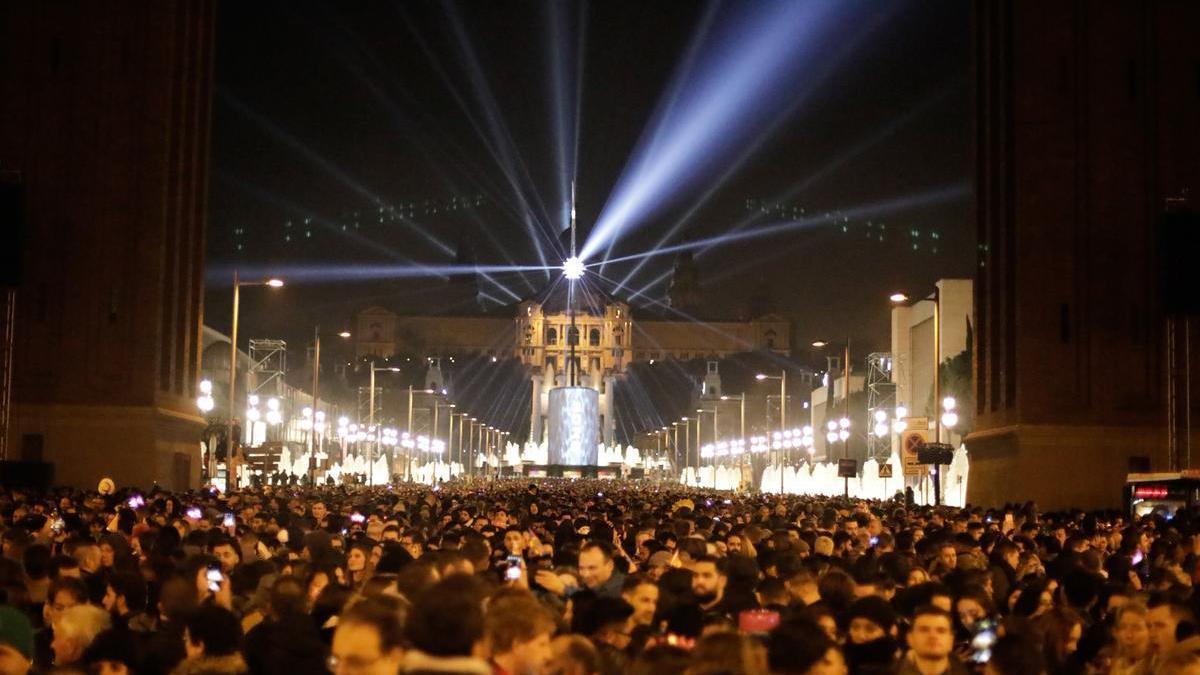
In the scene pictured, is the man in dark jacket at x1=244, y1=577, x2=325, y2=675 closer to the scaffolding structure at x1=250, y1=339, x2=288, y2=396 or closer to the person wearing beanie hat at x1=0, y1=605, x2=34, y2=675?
the person wearing beanie hat at x1=0, y1=605, x2=34, y2=675

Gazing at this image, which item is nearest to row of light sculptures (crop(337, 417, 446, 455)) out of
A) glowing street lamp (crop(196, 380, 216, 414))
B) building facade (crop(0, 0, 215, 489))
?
glowing street lamp (crop(196, 380, 216, 414))

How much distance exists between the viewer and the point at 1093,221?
159ft

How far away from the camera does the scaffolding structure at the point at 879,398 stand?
8266 cm

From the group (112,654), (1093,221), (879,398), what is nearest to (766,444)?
(879,398)

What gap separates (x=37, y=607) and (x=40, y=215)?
3804cm

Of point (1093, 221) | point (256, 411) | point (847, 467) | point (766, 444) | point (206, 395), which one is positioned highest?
point (1093, 221)

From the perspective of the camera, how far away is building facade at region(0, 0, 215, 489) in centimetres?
4931

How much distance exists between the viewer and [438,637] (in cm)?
600

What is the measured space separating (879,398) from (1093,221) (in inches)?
1605

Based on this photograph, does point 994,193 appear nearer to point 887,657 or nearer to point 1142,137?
point 1142,137

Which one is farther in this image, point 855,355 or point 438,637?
point 855,355

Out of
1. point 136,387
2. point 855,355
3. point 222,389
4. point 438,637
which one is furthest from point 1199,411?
point 855,355

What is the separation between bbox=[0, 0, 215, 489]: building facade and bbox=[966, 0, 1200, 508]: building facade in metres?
25.0

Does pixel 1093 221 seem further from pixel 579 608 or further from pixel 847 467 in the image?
pixel 579 608
